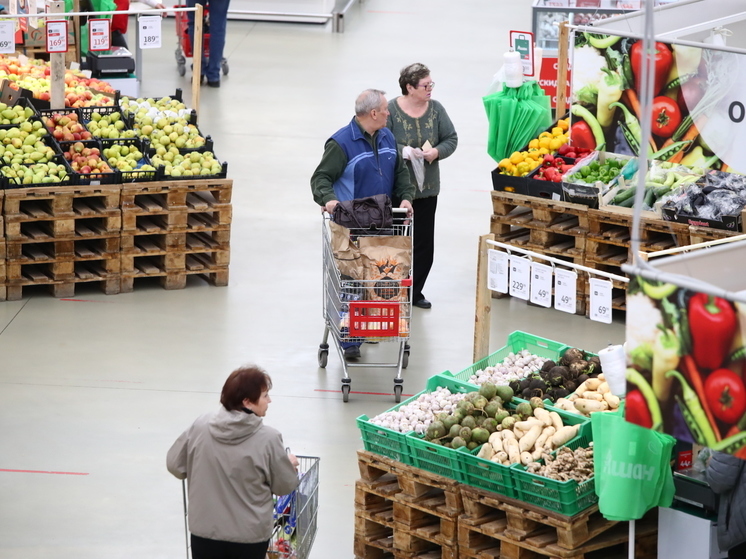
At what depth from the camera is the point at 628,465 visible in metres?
4.82

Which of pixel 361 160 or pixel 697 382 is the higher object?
pixel 361 160

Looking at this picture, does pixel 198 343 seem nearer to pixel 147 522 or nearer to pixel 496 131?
pixel 147 522

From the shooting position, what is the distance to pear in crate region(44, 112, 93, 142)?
9391 millimetres

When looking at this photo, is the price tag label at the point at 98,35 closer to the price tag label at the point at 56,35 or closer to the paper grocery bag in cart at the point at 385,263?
the price tag label at the point at 56,35

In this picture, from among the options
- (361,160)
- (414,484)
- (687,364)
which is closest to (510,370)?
(414,484)

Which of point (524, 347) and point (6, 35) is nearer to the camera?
point (524, 347)

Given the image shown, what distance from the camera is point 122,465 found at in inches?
260

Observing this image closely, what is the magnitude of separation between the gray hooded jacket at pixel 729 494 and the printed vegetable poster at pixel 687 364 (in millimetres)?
1097

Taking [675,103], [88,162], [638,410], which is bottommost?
[638,410]

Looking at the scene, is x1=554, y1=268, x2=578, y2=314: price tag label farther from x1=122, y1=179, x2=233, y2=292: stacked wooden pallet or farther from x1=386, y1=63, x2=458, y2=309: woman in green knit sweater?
x1=122, y1=179, x2=233, y2=292: stacked wooden pallet

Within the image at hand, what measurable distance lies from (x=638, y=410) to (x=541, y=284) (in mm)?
2280

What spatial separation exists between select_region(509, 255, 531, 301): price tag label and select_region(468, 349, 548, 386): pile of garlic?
54 centimetres

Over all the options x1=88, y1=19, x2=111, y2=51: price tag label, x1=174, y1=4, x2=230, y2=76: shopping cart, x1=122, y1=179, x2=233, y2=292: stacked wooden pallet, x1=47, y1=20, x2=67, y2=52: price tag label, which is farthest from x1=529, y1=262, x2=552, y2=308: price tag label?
x1=174, y1=4, x2=230, y2=76: shopping cart

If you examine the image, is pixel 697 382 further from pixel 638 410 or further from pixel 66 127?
pixel 66 127
